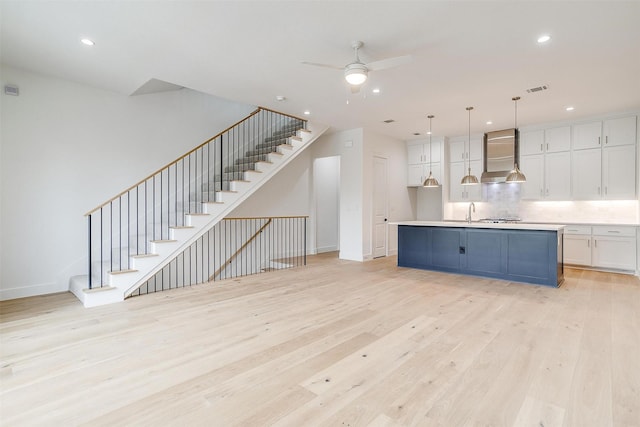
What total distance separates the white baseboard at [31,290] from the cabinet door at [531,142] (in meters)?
9.34

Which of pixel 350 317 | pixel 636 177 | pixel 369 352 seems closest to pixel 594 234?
pixel 636 177

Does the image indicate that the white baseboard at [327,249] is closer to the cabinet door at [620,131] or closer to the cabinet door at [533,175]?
the cabinet door at [533,175]

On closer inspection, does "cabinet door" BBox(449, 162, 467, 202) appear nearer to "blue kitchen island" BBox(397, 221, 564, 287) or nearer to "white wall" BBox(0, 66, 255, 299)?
"blue kitchen island" BBox(397, 221, 564, 287)

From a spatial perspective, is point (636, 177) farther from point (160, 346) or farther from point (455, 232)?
point (160, 346)

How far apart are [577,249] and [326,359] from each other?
6424mm

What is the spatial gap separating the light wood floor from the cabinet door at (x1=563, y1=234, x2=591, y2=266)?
197cm

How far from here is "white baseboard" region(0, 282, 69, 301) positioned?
14.8 ft

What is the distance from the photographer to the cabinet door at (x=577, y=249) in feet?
20.7

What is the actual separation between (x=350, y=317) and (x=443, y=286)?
213cm

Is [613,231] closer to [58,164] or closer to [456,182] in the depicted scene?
[456,182]

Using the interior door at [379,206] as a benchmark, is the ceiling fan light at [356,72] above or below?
above

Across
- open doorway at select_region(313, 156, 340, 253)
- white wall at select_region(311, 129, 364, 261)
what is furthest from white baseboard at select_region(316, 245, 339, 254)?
white wall at select_region(311, 129, 364, 261)

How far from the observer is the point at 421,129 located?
761 cm

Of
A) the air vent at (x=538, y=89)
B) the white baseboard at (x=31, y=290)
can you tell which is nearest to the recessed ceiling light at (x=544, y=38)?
the air vent at (x=538, y=89)
